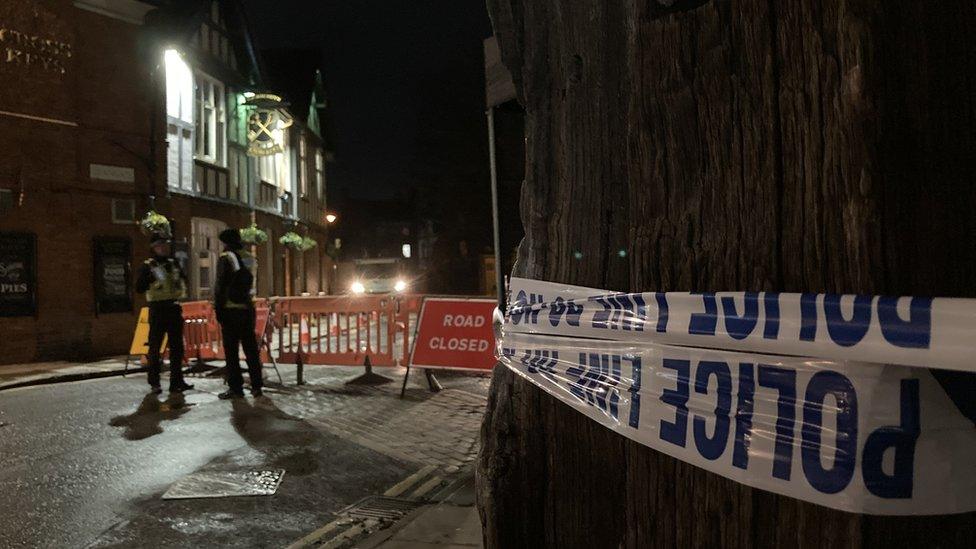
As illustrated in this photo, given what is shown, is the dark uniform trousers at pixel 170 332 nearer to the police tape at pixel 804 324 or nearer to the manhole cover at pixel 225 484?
the manhole cover at pixel 225 484

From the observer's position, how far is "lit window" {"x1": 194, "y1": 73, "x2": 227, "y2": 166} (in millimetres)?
17797

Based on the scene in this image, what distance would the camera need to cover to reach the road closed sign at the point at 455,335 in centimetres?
776

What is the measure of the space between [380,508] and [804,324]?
3.51m

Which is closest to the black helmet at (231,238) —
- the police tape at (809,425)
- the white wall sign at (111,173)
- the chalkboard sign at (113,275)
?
the police tape at (809,425)

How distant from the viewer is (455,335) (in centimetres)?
798

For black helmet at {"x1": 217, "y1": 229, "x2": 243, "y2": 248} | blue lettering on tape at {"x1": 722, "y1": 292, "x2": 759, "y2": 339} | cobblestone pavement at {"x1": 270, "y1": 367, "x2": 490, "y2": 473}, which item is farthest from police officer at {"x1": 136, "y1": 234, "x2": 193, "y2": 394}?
blue lettering on tape at {"x1": 722, "y1": 292, "x2": 759, "y2": 339}

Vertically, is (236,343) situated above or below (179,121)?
below

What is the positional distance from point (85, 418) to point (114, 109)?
9673 millimetres

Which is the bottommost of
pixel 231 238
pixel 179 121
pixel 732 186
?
pixel 732 186

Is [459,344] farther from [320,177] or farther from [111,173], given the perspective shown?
[320,177]

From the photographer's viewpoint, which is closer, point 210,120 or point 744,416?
point 744,416

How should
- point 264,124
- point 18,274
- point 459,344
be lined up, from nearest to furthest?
point 459,344, point 18,274, point 264,124

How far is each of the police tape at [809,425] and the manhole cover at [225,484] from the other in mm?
3575

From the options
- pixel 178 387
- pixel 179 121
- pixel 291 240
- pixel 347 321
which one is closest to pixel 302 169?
pixel 291 240
